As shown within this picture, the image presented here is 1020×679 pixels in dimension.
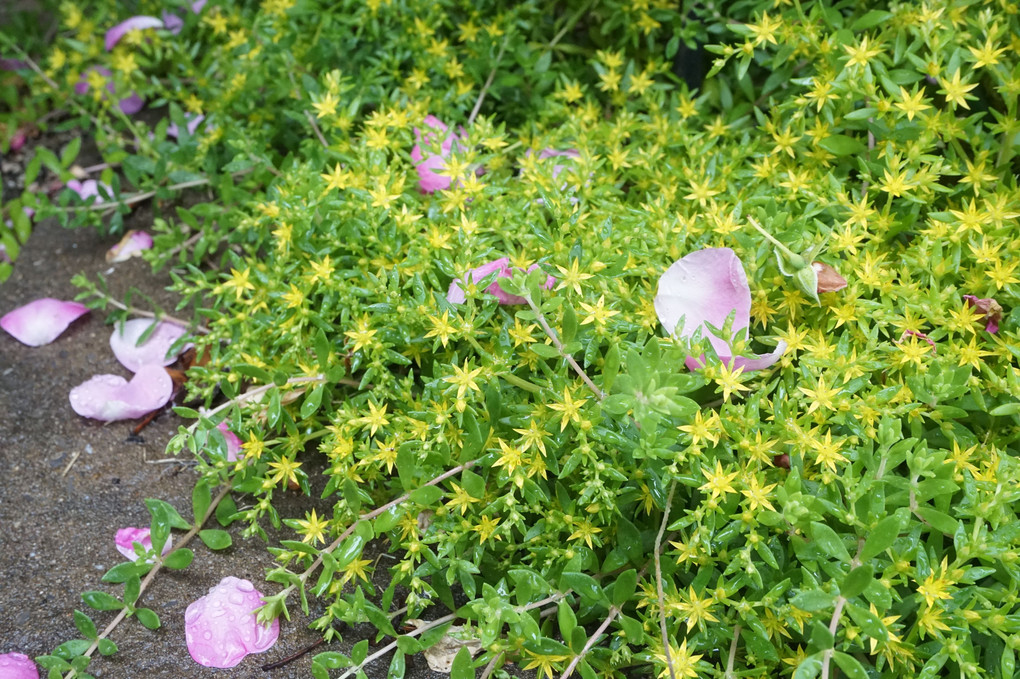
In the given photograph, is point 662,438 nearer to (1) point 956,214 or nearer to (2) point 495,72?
(1) point 956,214

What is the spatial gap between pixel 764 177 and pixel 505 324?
593 mm

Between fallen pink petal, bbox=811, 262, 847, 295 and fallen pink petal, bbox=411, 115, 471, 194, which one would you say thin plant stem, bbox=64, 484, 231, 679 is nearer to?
fallen pink petal, bbox=411, 115, 471, 194

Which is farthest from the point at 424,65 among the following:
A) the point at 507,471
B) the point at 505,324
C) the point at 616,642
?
the point at 616,642

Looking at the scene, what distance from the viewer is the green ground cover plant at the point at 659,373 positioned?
1.10m

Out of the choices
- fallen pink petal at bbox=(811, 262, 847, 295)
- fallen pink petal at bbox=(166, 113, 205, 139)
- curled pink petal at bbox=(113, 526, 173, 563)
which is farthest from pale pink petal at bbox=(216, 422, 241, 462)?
fallen pink petal at bbox=(811, 262, 847, 295)

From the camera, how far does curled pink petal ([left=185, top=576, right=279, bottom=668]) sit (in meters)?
1.21

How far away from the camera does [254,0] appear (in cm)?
218

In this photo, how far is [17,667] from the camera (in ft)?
3.98

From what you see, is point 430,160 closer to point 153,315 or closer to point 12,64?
point 153,315

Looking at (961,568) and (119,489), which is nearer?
(961,568)

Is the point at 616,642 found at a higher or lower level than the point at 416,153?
lower

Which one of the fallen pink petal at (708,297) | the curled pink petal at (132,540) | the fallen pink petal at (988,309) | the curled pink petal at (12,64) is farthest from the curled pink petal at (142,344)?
the fallen pink petal at (988,309)

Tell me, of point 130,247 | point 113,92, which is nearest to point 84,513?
point 130,247

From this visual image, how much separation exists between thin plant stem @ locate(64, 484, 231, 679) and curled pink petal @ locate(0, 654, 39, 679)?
6 cm
